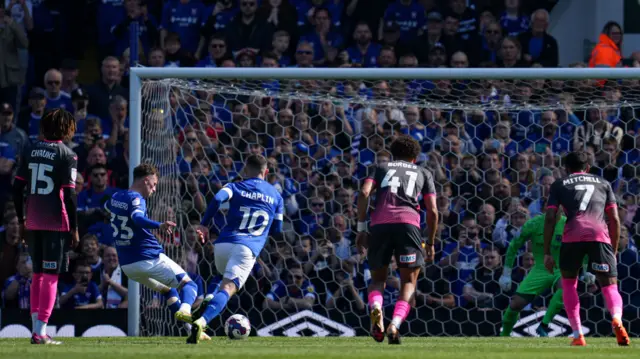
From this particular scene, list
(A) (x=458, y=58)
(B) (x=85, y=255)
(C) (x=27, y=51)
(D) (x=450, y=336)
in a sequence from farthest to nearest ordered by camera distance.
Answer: (C) (x=27, y=51)
(A) (x=458, y=58)
(B) (x=85, y=255)
(D) (x=450, y=336)

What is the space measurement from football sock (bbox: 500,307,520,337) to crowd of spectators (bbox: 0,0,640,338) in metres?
0.95

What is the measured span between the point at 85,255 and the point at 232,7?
531 cm

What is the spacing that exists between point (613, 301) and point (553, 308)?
244 centimetres

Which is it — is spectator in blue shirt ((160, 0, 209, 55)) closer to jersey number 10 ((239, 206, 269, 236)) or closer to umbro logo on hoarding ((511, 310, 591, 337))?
umbro logo on hoarding ((511, 310, 591, 337))

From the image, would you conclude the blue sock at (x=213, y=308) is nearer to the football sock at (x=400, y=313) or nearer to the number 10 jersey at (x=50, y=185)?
the number 10 jersey at (x=50, y=185)

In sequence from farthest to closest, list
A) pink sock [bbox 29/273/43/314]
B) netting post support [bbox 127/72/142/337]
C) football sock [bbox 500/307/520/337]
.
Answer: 1. football sock [bbox 500/307/520/337]
2. netting post support [bbox 127/72/142/337]
3. pink sock [bbox 29/273/43/314]

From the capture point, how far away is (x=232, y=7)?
16734mm

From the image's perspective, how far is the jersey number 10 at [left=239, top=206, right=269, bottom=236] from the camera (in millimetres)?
9867

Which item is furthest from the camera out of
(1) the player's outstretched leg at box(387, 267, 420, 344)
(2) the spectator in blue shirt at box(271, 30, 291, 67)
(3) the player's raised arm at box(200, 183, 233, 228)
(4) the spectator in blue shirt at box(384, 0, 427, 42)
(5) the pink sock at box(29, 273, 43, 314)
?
(4) the spectator in blue shirt at box(384, 0, 427, 42)

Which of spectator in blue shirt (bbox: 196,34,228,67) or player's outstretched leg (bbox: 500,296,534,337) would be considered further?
spectator in blue shirt (bbox: 196,34,228,67)

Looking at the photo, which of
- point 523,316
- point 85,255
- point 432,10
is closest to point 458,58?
point 432,10

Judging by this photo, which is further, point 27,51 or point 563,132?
point 27,51

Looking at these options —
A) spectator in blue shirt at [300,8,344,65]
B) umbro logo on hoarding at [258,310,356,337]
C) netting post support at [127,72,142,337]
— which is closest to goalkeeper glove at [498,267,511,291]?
umbro logo on hoarding at [258,310,356,337]

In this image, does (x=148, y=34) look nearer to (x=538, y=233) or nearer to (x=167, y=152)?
(x=167, y=152)
